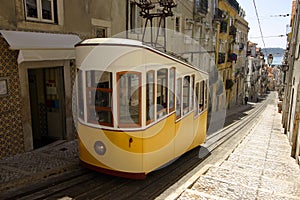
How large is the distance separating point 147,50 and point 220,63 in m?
22.7

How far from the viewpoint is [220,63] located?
86.9 feet

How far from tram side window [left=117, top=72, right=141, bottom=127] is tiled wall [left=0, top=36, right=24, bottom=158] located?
3666mm

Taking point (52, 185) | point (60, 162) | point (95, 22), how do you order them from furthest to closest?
point (95, 22) < point (60, 162) < point (52, 185)

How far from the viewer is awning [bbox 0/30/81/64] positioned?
260 inches

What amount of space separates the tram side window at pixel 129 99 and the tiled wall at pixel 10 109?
367 cm

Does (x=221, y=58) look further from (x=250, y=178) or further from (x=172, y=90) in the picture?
(x=250, y=178)

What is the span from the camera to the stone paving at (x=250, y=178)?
5199mm

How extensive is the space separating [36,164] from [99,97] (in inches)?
113

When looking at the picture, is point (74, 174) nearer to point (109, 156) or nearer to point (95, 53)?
point (109, 156)

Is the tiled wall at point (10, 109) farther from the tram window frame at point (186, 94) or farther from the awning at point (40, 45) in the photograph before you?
the tram window frame at point (186, 94)

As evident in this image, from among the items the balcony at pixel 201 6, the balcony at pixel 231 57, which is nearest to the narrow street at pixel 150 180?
the balcony at pixel 201 6

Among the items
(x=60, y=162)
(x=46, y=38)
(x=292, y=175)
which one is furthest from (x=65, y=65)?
(x=292, y=175)

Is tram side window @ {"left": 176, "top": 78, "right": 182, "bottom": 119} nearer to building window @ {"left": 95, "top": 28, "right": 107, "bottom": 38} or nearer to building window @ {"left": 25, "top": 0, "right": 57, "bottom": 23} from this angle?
building window @ {"left": 25, "top": 0, "right": 57, "bottom": 23}

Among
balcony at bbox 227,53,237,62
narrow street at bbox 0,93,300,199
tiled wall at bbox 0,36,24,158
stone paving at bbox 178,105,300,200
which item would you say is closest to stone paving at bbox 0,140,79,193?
narrow street at bbox 0,93,300,199
